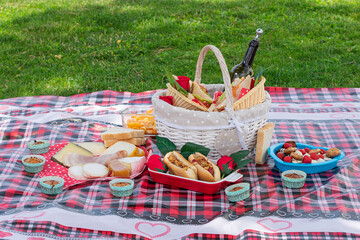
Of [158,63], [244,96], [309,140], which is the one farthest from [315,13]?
[244,96]

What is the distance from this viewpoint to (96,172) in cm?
238

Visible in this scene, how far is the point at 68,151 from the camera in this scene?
8.47 ft

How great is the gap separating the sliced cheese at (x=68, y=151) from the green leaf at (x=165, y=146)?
420 mm

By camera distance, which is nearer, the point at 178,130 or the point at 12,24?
the point at 178,130

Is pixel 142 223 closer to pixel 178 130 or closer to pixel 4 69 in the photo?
pixel 178 130

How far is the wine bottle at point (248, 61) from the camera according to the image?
9.19 feet

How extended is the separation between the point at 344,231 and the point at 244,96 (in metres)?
0.80

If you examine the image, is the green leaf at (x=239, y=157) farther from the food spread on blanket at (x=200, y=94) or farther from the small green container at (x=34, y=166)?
the small green container at (x=34, y=166)

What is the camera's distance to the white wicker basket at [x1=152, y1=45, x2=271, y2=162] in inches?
91.2

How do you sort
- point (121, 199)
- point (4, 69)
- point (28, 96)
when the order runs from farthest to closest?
point (4, 69) < point (28, 96) < point (121, 199)

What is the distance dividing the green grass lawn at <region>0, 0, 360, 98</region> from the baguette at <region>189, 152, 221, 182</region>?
2.11 metres

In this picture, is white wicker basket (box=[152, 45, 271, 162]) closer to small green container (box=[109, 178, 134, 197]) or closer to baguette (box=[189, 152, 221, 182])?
baguette (box=[189, 152, 221, 182])

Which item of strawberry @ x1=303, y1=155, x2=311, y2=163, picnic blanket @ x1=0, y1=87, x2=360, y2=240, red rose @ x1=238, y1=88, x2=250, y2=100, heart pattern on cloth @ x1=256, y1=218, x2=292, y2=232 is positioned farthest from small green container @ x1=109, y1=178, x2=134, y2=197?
strawberry @ x1=303, y1=155, x2=311, y2=163

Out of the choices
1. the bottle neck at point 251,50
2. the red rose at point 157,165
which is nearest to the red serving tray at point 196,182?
the red rose at point 157,165
